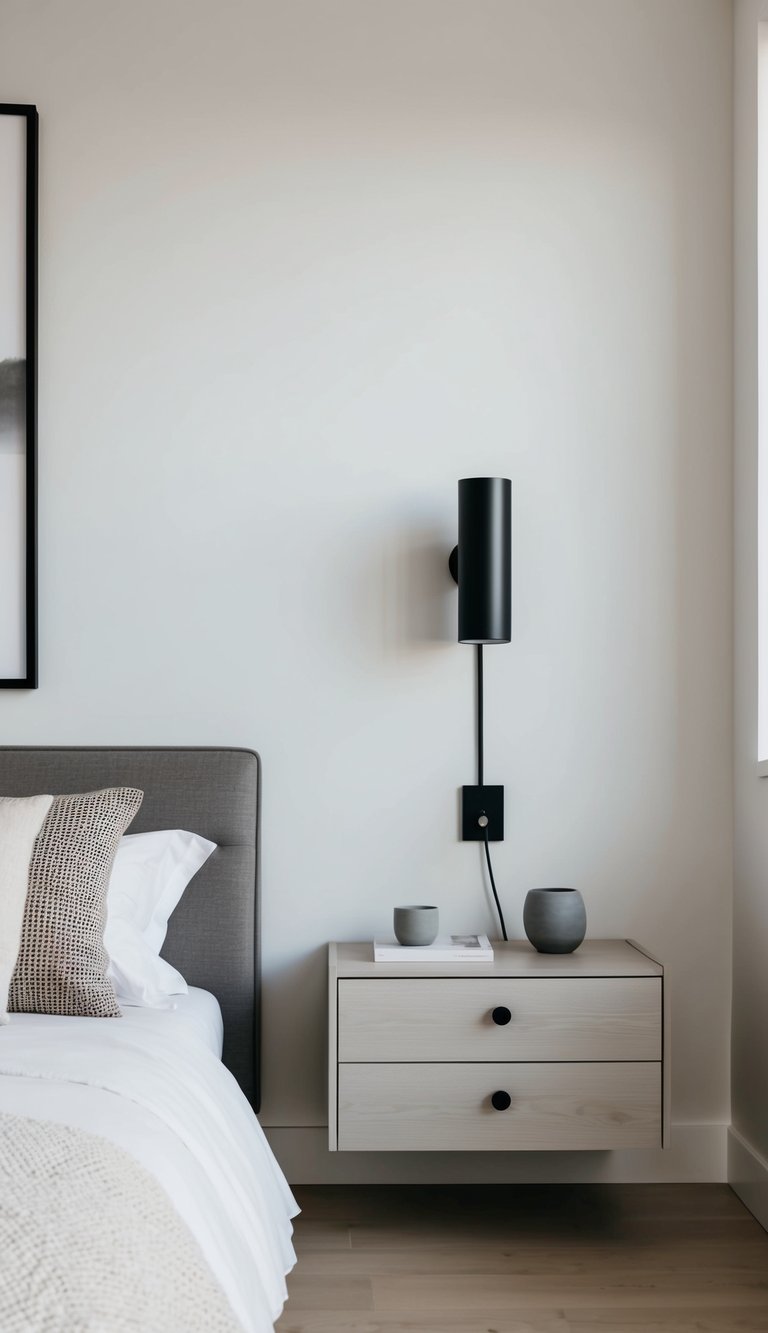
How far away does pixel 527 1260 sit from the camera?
2.15m

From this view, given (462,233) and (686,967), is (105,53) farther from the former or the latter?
(686,967)

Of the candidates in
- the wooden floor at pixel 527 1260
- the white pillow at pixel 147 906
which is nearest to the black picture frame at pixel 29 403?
the white pillow at pixel 147 906

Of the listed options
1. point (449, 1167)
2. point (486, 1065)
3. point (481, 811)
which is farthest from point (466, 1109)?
point (481, 811)

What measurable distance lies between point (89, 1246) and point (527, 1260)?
139 centimetres

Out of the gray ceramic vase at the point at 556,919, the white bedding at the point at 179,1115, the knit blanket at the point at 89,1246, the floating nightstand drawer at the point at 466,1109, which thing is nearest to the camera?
the knit blanket at the point at 89,1246

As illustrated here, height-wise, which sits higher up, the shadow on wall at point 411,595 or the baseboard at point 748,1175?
the shadow on wall at point 411,595

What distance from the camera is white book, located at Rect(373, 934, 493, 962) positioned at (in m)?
2.25

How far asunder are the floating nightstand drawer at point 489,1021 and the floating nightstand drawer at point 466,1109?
0.03 m

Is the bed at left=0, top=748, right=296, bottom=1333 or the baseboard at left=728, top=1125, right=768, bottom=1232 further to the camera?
the baseboard at left=728, top=1125, right=768, bottom=1232

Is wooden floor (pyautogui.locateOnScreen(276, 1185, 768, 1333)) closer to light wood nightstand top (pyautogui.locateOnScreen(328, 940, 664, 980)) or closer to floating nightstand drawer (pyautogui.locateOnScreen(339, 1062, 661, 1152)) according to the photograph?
floating nightstand drawer (pyautogui.locateOnScreen(339, 1062, 661, 1152))

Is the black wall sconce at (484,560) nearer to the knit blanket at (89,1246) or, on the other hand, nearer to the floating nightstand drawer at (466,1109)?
the floating nightstand drawer at (466,1109)

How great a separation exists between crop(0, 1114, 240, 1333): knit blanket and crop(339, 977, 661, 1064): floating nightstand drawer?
0.96 metres

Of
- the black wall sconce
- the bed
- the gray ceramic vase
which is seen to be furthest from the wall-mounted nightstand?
the black wall sconce

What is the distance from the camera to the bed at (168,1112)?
1.04m
